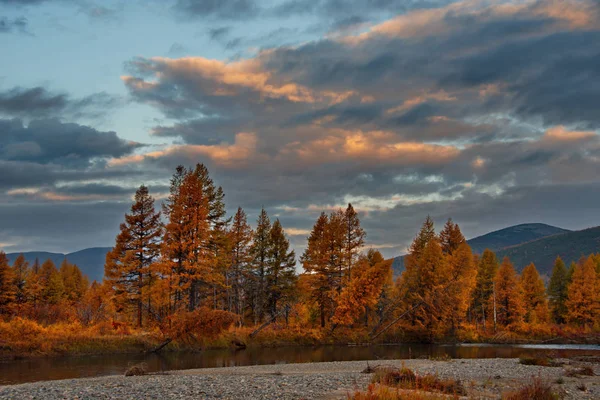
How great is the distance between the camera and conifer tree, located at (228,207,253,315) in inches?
2217

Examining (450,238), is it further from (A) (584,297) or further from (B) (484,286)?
(A) (584,297)

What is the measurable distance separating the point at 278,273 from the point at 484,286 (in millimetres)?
32825

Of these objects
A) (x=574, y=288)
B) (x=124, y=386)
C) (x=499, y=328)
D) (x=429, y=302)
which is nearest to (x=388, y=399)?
(x=124, y=386)

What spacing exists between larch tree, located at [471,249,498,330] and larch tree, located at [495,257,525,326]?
183cm

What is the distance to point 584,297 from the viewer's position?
70.4 m

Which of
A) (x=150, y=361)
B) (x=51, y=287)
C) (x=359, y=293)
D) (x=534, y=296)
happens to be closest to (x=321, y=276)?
(x=359, y=293)

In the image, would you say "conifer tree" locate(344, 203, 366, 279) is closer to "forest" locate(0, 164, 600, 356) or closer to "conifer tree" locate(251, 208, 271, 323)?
"forest" locate(0, 164, 600, 356)

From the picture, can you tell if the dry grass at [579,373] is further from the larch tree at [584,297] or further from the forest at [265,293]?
the larch tree at [584,297]

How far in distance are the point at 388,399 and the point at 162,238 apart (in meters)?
39.4

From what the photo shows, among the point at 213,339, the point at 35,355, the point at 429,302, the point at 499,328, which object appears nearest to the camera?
the point at 35,355

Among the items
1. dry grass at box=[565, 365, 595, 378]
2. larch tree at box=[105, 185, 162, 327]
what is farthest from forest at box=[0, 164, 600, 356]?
dry grass at box=[565, 365, 595, 378]

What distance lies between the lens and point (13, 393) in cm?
1753

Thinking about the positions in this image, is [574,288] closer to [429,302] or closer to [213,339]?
[429,302]

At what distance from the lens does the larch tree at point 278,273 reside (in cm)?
5925
